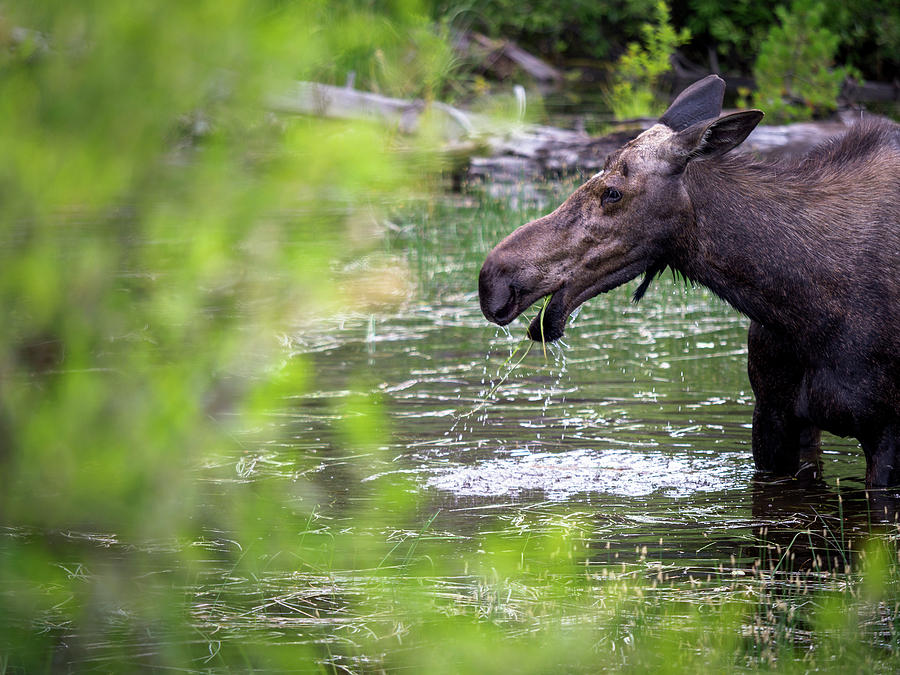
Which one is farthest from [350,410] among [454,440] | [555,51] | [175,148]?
[555,51]

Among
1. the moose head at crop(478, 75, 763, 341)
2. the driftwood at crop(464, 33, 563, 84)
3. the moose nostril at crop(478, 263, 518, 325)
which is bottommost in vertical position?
the moose nostril at crop(478, 263, 518, 325)

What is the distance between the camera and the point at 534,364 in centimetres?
817

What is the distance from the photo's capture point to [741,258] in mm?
5012

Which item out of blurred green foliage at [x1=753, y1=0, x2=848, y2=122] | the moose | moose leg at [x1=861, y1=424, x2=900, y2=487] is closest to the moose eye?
the moose

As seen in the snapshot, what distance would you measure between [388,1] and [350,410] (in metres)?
0.79

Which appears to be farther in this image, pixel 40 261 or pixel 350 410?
pixel 350 410

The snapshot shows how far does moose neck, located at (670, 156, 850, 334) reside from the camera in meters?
5.01

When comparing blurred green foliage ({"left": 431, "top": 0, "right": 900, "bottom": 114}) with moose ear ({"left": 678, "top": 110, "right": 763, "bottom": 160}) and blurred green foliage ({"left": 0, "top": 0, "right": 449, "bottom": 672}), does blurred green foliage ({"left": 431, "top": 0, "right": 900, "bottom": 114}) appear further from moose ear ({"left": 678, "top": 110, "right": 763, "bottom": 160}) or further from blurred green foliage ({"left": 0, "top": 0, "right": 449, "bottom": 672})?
blurred green foliage ({"left": 0, "top": 0, "right": 449, "bottom": 672})

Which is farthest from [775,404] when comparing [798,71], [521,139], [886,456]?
[798,71]

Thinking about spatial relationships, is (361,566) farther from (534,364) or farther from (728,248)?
(534,364)

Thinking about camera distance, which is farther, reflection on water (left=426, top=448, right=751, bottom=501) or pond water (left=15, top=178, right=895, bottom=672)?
reflection on water (left=426, top=448, right=751, bottom=501)

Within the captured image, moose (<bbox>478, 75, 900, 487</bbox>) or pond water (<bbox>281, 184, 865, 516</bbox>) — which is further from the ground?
moose (<bbox>478, 75, 900, 487</bbox>)

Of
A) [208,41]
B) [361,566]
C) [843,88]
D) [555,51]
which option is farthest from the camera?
[555,51]

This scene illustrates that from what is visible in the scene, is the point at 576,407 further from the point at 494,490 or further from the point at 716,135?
the point at 716,135
